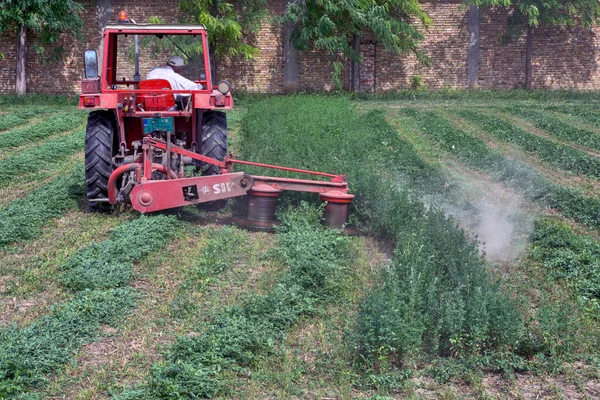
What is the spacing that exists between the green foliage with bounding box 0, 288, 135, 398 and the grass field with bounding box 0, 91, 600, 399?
15 mm

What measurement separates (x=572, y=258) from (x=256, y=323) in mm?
3296

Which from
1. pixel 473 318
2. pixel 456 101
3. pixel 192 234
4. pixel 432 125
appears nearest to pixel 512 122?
pixel 432 125

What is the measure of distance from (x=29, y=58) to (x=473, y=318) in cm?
2539

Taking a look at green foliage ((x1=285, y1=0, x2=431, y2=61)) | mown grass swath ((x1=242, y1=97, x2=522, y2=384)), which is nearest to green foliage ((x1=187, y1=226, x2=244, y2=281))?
mown grass swath ((x1=242, y1=97, x2=522, y2=384))

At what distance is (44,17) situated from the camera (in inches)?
986

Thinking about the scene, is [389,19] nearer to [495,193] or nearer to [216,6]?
[216,6]

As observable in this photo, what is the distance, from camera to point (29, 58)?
91.8ft

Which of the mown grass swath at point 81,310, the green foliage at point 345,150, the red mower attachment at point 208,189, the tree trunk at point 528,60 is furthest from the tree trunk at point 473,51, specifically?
the mown grass swath at point 81,310

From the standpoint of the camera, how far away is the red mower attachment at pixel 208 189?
859 cm

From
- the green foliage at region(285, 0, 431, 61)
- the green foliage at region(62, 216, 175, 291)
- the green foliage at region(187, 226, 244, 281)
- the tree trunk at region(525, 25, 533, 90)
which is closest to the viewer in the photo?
the green foliage at region(62, 216, 175, 291)

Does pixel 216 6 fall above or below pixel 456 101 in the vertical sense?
above

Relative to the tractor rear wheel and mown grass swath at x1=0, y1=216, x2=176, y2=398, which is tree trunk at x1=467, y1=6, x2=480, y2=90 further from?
mown grass swath at x1=0, y1=216, x2=176, y2=398

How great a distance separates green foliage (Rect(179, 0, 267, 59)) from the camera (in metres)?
25.7

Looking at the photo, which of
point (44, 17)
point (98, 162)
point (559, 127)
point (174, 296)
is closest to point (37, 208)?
point (98, 162)
